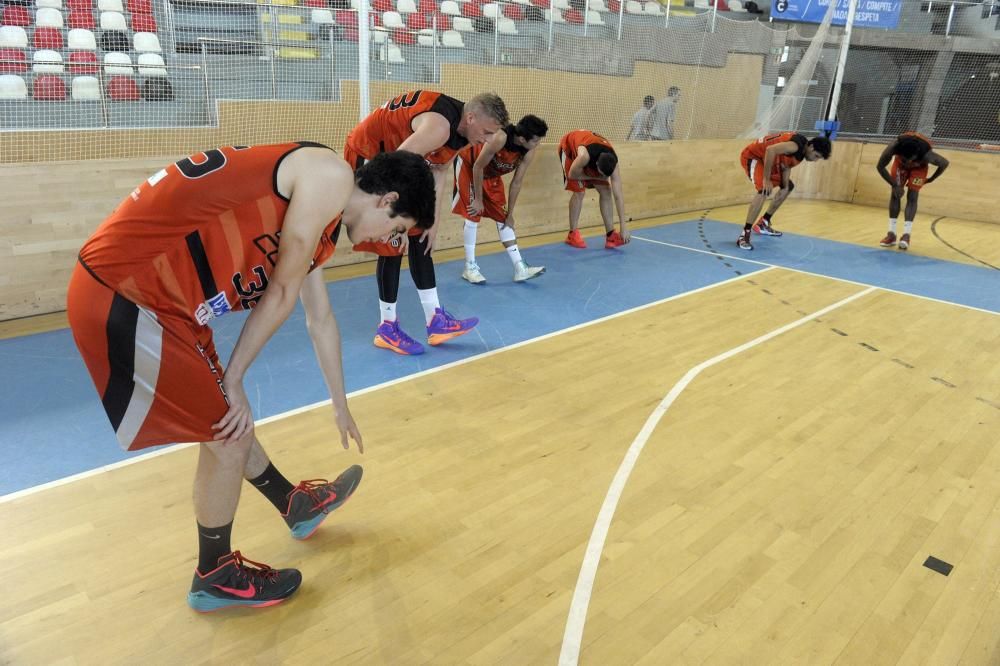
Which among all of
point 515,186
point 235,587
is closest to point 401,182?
point 235,587

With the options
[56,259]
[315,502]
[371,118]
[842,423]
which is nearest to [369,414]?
[315,502]

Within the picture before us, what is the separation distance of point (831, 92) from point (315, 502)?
38.4ft

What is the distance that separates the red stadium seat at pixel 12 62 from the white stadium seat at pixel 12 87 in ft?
0.20

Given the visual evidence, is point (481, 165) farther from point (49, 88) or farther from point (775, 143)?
point (775, 143)

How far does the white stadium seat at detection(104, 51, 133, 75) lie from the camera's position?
18.2ft

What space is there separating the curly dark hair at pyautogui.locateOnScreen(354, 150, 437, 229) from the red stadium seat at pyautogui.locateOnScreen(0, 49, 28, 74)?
5.15 metres

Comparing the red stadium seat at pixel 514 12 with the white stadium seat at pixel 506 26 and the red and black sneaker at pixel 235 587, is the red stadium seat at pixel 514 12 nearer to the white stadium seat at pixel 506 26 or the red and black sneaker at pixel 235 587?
the white stadium seat at pixel 506 26

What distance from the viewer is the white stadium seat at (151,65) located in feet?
18.9

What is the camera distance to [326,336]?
85.4 inches

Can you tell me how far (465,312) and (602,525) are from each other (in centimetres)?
266

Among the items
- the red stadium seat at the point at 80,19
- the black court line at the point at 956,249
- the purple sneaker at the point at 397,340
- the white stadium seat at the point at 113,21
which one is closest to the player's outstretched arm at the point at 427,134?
the purple sneaker at the point at 397,340

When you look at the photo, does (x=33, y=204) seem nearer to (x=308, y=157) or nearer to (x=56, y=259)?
(x=56, y=259)

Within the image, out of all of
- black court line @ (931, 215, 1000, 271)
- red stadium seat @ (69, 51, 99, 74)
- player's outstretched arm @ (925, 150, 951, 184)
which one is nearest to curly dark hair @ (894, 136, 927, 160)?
player's outstretched arm @ (925, 150, 951, 184)

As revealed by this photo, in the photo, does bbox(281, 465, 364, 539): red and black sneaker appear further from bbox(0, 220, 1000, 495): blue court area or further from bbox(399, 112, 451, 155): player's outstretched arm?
bbox(399, 112, 451, 155): player's outstretched arm
